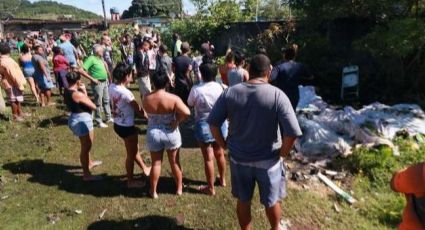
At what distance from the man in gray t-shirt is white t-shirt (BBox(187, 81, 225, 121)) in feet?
3.92

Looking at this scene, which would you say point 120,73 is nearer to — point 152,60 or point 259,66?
point 259,66

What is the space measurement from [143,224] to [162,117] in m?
1.36

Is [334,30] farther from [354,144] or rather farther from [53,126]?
[53,126]

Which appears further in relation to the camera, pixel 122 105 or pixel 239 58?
pixel 239 58

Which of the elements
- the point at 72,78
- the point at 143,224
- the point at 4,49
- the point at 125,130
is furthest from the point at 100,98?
the point at 143,224

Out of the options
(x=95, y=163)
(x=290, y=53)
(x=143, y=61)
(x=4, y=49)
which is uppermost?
(x=4, y=49)

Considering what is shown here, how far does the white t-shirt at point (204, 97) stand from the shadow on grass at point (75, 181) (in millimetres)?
1302

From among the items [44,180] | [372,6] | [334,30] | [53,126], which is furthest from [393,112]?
[53,126]

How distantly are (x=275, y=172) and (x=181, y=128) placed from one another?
16.7 ft

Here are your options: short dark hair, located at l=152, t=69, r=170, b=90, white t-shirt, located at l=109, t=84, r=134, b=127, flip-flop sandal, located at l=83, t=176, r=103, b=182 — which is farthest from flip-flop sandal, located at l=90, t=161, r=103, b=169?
short dark hair, located at l=152, t=69, r=170, b=90

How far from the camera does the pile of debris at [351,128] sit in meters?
6.89

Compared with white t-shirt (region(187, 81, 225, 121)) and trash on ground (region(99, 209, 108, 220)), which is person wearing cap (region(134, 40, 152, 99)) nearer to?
white t-shirt (region(187, 81, 225, 121))

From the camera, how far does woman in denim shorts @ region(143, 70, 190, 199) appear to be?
5098 mm

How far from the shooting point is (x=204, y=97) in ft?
17.3
